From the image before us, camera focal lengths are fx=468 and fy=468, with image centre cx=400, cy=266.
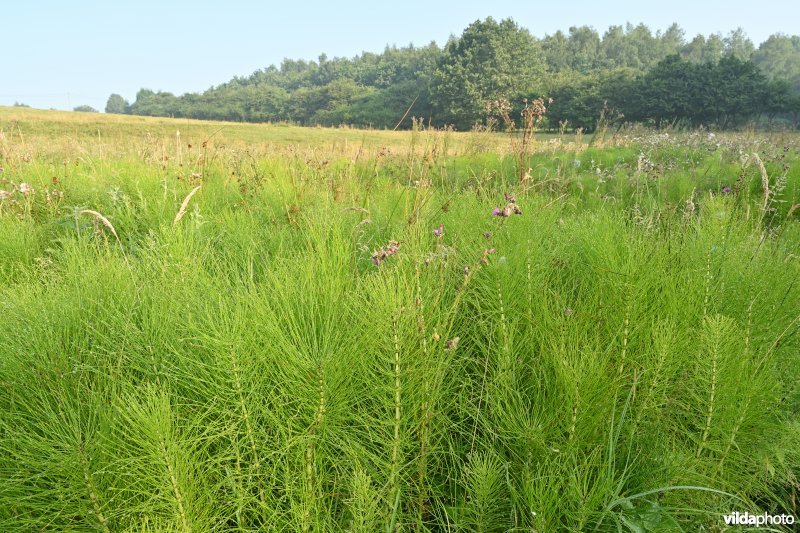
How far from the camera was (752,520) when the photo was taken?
1.24 m

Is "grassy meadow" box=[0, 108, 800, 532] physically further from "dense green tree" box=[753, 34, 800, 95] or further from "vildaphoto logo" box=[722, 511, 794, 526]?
"dense green tree" box=[753, 34, 800, 95]

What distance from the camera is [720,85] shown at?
4081 centimetres

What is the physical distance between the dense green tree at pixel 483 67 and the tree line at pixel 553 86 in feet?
0.43

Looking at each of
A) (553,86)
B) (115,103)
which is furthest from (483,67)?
(115,103)

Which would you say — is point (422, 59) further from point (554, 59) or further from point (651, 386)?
point (651, 386)

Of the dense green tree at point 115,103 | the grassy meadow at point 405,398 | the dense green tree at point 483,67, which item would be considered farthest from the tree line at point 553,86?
the dense green tree at point 115,103

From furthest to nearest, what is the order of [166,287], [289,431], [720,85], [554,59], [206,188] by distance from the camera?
[554,59], [720,85], [206,188], [166,287], [289,431]

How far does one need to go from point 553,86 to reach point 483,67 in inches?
515

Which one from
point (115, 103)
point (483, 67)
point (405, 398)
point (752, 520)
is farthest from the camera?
point (115, 103)

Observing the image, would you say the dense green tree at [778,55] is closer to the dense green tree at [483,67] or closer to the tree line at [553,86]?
the tree line at [553,86]

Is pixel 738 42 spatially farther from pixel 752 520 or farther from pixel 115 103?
Result: pixel 115 103

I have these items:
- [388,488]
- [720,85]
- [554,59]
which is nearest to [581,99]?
[720,85]

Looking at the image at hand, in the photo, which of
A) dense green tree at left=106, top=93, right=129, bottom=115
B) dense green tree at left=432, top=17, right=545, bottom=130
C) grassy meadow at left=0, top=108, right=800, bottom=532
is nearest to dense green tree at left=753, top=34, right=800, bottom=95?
dense green tree at left=432, top=17, right=545, bottom=130

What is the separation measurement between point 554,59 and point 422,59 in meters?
24.7
